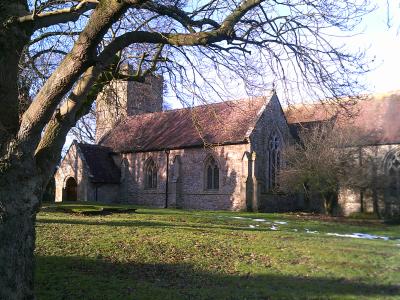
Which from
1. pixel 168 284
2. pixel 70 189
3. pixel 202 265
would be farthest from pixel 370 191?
pixel 168 284

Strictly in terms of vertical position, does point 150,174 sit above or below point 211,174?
above

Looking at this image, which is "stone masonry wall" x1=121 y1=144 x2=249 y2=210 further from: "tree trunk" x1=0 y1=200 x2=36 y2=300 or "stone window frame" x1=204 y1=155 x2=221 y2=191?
"tree trunk" x1=0 y1=200 x2=36 y2=300

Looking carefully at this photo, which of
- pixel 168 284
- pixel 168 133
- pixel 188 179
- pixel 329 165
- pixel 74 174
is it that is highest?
pixel 168 133

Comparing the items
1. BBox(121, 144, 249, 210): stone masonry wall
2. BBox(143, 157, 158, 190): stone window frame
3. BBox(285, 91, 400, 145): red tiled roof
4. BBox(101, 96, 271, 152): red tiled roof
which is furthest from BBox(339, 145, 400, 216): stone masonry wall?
BBox(143, 157, 158, 190): stone window frame

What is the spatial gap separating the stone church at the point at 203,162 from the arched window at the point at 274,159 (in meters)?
0.07

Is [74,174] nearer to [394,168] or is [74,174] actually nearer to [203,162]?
[203,162]

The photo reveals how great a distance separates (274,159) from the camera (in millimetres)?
33594

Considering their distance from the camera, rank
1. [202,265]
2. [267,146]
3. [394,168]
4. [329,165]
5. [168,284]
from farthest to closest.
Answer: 1. [394,168]
2. [267,146]
3. [329,165]
4. [202,265]
5. [168,284]

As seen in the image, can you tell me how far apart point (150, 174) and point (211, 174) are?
576 centimetres

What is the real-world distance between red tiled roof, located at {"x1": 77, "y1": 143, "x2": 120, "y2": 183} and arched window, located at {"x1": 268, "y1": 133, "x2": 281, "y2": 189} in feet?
40.5

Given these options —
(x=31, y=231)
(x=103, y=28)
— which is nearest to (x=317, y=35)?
(x=103, y=28)

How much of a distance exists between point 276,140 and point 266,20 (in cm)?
2618

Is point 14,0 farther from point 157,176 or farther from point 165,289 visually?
point 157,176

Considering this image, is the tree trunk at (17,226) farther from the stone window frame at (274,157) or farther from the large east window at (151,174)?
the large east window at (151,174)
